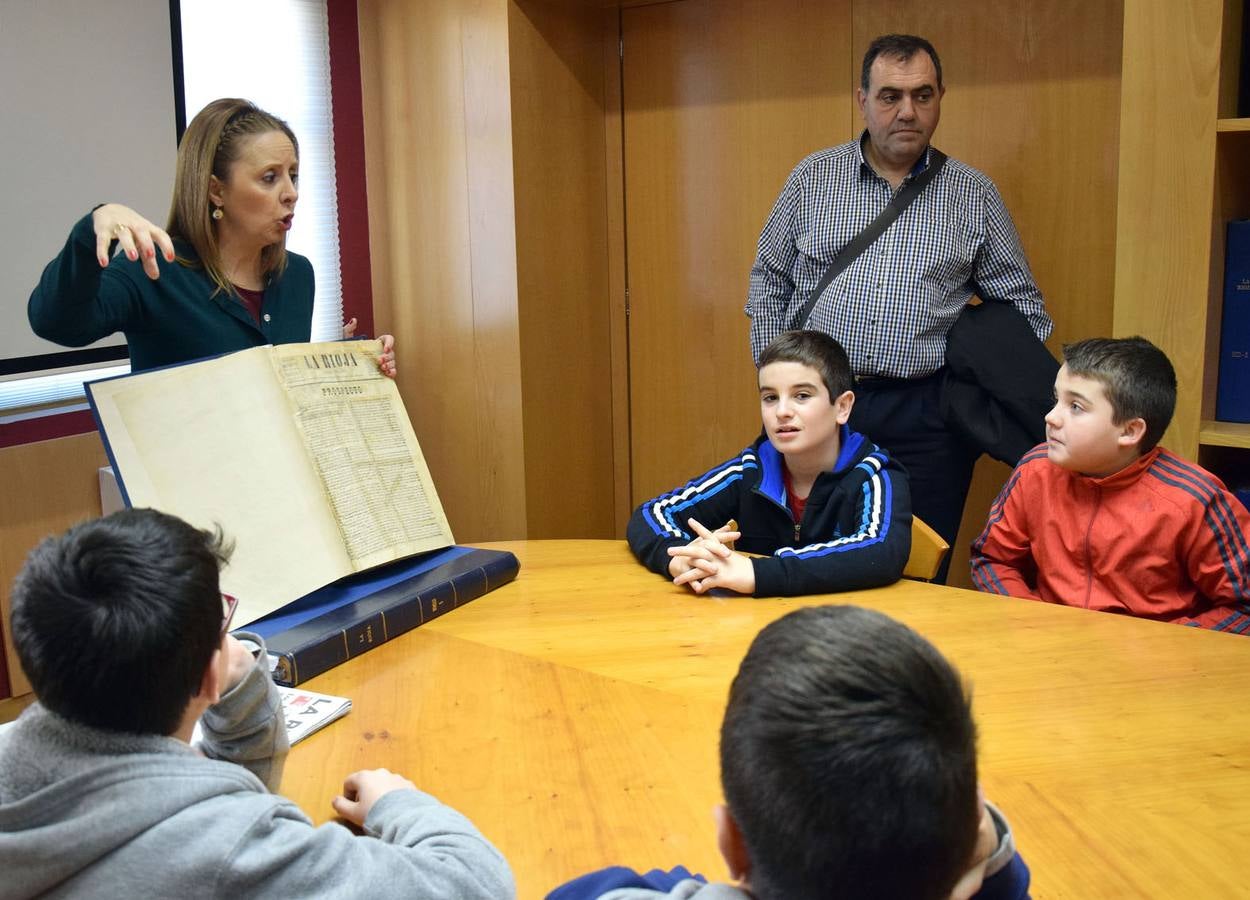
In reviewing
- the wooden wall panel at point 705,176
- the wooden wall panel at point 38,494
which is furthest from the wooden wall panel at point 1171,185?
the wooden wall panel at point 38,494

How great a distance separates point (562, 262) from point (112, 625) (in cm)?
302

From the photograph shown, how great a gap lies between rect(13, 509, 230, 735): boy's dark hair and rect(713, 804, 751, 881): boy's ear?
1.38 feet

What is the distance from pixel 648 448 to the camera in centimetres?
403

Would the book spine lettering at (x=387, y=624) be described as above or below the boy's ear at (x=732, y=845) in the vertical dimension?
below

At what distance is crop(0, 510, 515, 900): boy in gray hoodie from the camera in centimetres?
82

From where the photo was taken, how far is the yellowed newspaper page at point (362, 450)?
177cm

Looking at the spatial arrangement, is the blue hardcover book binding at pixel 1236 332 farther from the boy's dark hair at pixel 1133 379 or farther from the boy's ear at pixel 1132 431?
the boy's ear at pixel 1132 431

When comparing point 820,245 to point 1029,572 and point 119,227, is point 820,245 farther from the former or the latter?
point 119,227

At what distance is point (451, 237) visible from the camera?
3746 mm

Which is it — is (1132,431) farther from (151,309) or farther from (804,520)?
(151,309)

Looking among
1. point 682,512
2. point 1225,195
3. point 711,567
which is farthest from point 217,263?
point 1225,195

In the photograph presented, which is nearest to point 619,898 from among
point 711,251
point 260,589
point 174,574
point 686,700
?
point 174,574

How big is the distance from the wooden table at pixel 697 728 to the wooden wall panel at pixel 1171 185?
102 cm

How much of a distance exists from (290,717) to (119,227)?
0.79 m
